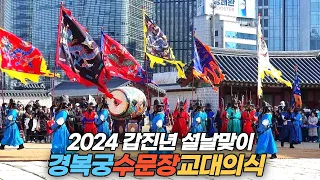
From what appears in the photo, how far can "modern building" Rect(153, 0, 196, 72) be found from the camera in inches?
4751

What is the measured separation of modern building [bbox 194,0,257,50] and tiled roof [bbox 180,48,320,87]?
202ft

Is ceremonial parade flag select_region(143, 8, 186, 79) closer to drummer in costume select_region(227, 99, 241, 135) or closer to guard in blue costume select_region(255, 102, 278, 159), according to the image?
drummer in costume select_region(227, 99, 241, 135)

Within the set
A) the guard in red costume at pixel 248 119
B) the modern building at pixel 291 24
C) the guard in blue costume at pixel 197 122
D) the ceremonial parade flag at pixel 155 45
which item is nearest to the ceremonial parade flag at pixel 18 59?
the ceremonial parade flag at pixel 155 45

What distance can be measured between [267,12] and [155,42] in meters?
83.3

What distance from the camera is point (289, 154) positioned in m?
16.9

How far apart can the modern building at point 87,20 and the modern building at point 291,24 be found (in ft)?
84.4

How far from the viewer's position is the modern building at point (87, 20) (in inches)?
3206

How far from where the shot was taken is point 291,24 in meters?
97.8

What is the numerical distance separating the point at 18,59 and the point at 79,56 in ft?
11.9

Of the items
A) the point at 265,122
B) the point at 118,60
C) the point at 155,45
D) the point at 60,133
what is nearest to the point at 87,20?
the point at 155,45

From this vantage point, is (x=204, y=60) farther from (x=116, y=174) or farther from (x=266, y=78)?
(x=116, y=174)

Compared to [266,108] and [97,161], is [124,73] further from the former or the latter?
[97,161]

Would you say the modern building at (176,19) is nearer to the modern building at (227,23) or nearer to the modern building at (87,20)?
the modern building at (227,23)

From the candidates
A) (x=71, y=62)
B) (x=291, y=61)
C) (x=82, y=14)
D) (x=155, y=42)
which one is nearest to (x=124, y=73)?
(x=155, y=42)
